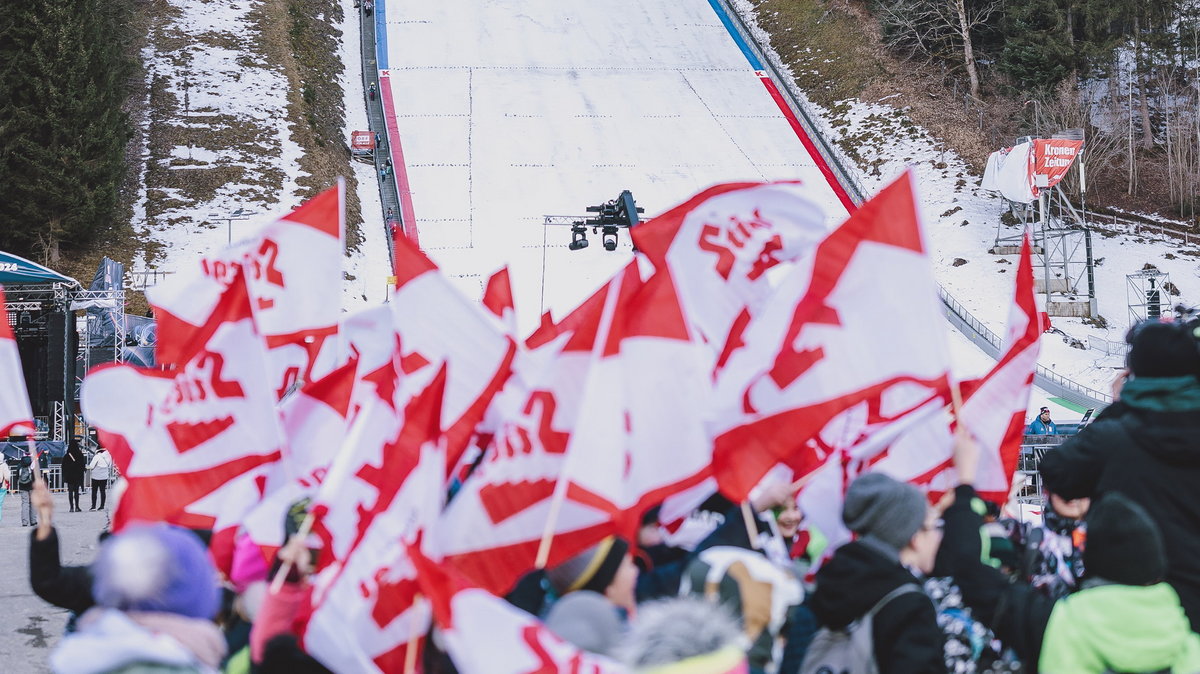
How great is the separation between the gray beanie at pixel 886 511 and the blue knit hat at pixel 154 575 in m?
1.84

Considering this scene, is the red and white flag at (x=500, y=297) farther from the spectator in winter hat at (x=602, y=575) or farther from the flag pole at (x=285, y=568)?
the spectator in winter hat at (x=602, y=575)

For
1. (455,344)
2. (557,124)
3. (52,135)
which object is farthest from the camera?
(557,124)

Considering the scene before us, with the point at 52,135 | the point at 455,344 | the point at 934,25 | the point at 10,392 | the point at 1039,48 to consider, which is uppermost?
the point at 934,25

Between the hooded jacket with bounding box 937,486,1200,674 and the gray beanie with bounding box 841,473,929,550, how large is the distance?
0.35 metres

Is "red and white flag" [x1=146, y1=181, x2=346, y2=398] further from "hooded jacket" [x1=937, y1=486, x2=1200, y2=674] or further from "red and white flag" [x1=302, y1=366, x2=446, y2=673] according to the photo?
"hooded jacket" [x1=937, y1=486, x2=1200, y2=674]

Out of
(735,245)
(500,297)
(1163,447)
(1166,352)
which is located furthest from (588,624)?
(500,297)

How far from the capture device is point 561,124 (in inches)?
1423

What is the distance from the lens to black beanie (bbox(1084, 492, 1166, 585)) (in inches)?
135

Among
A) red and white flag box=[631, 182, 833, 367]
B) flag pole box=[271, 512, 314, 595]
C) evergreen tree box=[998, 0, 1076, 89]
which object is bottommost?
flag pole box=[271, 512, 314, 595]

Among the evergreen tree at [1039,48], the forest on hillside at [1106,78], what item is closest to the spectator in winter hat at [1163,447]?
the forest on hillside at [1106,78]

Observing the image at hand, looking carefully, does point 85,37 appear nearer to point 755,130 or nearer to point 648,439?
point 755,130

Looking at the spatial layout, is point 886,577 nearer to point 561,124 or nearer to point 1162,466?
point 1162,466

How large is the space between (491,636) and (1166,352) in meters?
2.48

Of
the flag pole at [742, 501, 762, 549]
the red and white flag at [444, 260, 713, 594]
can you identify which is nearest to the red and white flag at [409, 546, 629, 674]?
the red and white flag at [444, 260, 713, 594]
